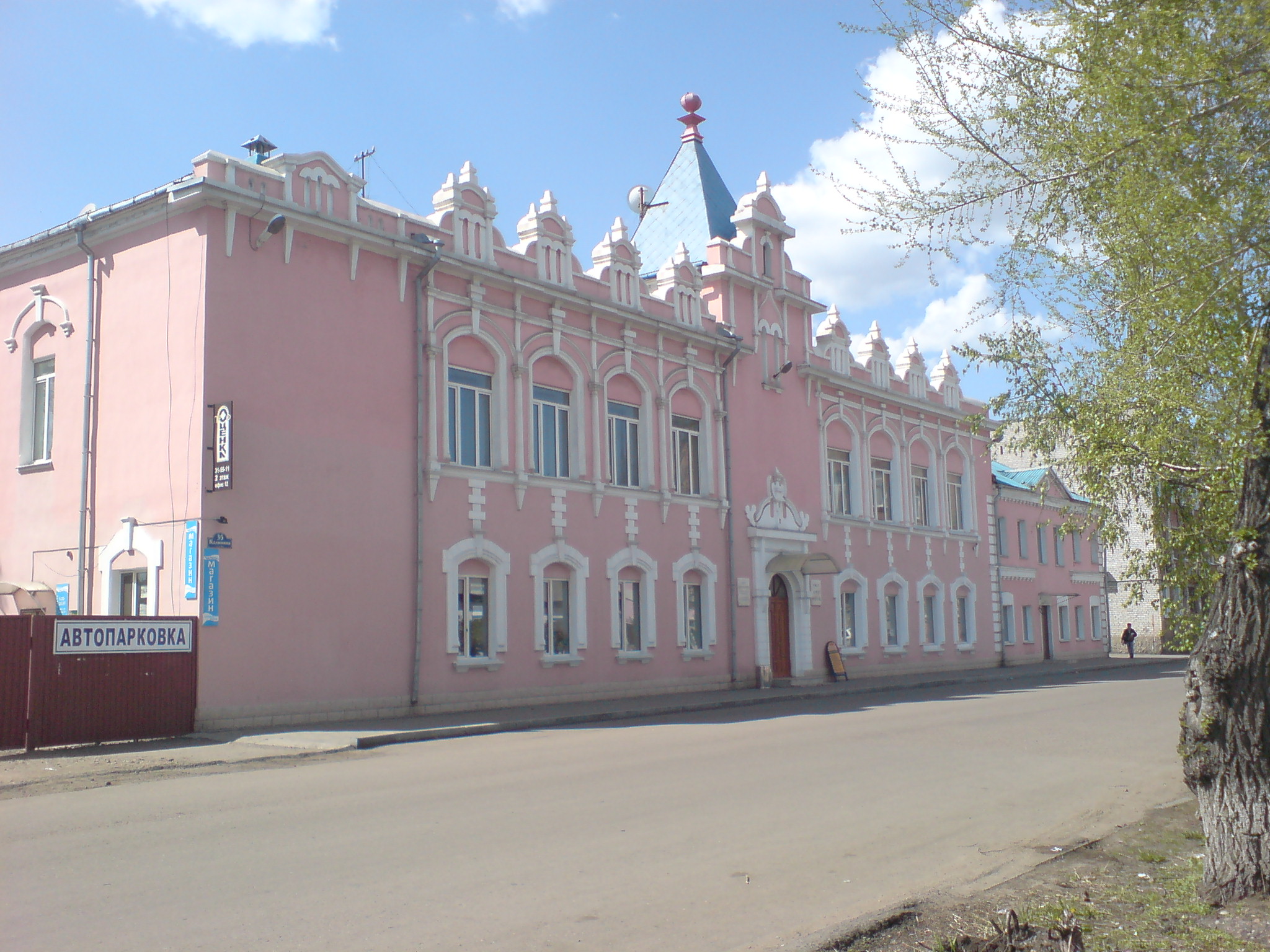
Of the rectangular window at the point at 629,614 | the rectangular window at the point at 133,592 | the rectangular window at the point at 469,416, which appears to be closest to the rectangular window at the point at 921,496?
the rectangular window at the point at 629,614

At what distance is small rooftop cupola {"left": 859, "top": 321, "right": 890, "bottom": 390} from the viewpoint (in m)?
34.8

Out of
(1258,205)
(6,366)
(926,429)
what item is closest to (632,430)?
(6,366)

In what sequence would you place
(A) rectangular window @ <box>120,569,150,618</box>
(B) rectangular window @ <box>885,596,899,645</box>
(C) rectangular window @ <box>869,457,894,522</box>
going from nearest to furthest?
(A) rectangular window @ <box>120,569,150,618</box>, (B) rectangular window @ <box>885,596,899,645</box>, (C) rectangular window @ <box>869,457,894,522</box>

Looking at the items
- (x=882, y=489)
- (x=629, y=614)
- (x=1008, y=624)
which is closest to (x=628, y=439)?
(x=629, y=614)

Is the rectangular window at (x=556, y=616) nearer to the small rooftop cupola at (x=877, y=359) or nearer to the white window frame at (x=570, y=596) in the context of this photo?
the white window frame at (x=570, y=596)

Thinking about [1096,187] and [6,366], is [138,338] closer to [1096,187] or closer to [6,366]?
[6,366]

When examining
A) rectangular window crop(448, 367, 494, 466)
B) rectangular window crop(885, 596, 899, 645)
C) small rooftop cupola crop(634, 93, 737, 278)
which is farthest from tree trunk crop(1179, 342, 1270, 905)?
rectangular window crop(885, 596, 899, 645)

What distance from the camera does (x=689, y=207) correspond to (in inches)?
1265

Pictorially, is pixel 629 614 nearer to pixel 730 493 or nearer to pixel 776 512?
pixel 730 493

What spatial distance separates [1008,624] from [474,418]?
2612 centimetres

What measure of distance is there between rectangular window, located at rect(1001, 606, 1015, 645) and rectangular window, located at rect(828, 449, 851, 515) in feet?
34.6

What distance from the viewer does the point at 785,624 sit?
30.1 meters

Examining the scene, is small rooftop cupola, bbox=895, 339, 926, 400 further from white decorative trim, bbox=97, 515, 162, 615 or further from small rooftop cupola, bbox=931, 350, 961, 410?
white decorative trim, bbox=97, 515, 162, 615

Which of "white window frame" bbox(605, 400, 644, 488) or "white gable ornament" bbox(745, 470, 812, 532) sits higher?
"white window frame" bbox(605, 400, 644, 488)
